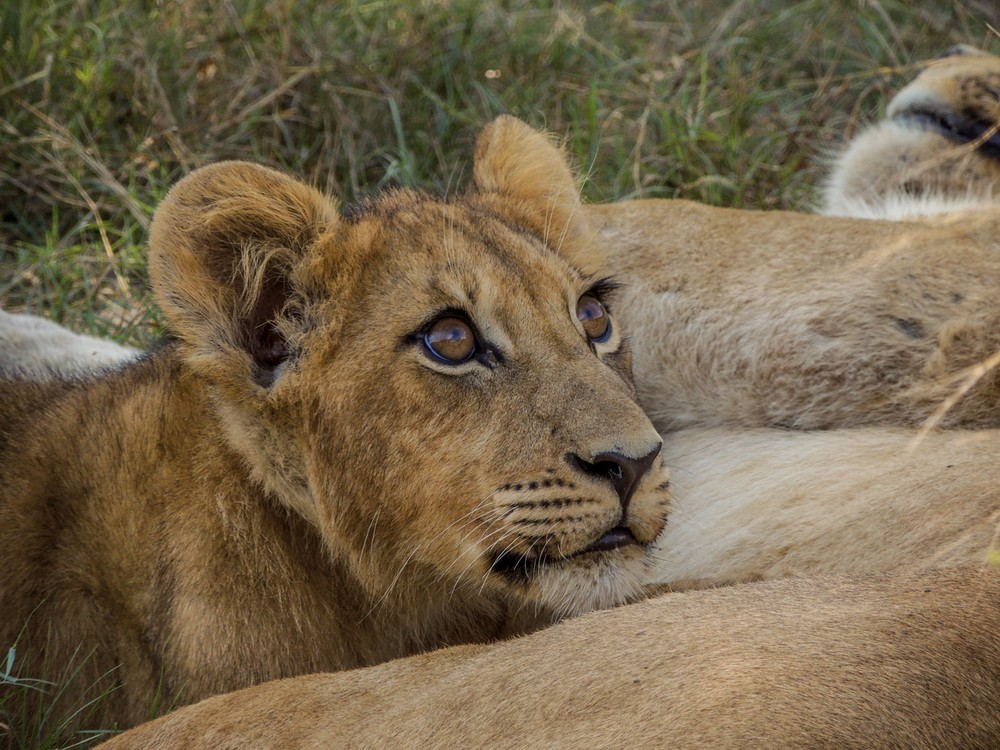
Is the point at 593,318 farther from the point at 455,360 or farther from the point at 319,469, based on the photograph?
the point at 319,469

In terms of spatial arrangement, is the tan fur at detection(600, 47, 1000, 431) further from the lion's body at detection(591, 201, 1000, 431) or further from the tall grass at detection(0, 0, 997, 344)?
the tall grass at detection(0, 0, 997, 344)

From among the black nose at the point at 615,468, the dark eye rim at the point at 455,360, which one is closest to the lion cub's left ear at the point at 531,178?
the dark eye rim at the point at 455,360

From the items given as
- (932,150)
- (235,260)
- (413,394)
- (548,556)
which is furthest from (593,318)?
(932,150)

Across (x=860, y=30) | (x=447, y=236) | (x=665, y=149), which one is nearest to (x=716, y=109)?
(x=665, y=149)

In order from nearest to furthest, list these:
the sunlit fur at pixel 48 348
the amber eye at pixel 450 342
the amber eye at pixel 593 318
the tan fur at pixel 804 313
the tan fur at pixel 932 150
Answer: the amber eye at pixel 450 342, the amber eye at pixel 593 318, the tan fur at pixel 804 313, the sunlit fur at pixel 48 348, the tan fur at pixel 932 150

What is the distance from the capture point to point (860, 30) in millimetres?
6418

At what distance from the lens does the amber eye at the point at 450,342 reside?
9.04 ft

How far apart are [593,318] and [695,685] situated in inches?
48.6

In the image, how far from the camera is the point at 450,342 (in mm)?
2762

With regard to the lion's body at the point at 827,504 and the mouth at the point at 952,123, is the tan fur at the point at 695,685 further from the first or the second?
the mouth at the point at 952,123

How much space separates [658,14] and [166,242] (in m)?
4.66

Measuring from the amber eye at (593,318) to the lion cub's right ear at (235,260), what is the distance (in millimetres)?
591

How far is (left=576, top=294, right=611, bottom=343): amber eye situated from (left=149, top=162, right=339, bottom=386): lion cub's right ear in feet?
1.94

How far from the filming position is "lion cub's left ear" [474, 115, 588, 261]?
11.2 feet
